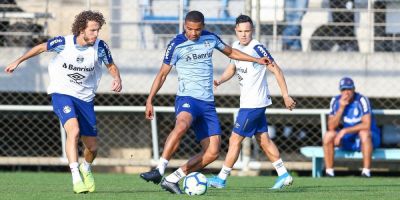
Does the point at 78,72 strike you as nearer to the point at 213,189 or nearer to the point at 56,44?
the point at 56,44

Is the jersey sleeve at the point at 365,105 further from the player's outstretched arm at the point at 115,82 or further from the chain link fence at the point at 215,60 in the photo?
the player's outstretched arm at the point at 115,82

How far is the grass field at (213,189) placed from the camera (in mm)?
10266

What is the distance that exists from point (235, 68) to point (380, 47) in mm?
4751

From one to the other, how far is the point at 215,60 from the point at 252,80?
4.17m

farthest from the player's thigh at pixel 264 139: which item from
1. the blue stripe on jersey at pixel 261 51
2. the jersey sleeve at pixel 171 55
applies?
the jersey sleeve at pixel 171 55

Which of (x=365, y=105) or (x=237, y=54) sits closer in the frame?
(x=237, y=54)

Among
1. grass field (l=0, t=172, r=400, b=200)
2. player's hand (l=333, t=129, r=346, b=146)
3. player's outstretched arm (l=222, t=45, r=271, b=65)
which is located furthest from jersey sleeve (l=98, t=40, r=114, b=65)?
player's hand (l=333, t=129, r=346, b=146)

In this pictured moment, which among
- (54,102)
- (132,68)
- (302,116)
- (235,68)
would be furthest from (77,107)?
(302,116)

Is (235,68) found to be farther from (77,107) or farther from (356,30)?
(356,30)

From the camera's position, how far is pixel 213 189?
1172 cm

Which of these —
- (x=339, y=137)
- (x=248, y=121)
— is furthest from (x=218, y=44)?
(x=339, y=137)

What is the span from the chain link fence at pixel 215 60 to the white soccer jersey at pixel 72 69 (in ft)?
16.1

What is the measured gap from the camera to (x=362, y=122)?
15.6 meters

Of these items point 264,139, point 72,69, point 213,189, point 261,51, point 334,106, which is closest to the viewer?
point 72,69
